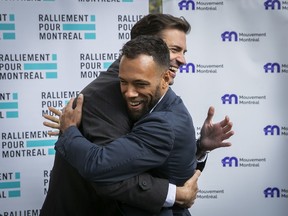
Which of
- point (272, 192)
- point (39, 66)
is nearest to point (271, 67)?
point (272, 192)

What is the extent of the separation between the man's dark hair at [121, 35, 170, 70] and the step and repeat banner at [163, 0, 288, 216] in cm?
165

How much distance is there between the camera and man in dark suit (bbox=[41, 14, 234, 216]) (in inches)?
62.0

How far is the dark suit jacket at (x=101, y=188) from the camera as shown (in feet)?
5.15

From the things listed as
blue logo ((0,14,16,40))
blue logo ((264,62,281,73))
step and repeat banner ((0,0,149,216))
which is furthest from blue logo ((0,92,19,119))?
blue logo ((264,62,281,73))

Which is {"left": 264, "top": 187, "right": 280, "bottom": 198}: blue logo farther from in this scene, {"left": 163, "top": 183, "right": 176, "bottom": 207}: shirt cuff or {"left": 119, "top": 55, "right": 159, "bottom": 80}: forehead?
{"left": 119, "top": 55, "right": 159, "bottom": 80}: forehead

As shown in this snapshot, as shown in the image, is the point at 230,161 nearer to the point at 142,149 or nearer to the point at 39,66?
the point at 39,66

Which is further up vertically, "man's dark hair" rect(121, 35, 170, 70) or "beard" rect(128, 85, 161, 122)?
"man's dark hair" rect(121, 35, 170, 70)

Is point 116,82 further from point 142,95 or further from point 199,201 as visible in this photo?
point 199,201

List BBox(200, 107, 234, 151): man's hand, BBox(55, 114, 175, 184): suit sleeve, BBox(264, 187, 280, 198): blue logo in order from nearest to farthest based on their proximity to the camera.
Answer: BBox(55, 114, 175, 184): suit sleeve
BBox(200, 107, 234, 151): man's hand
BBox(264, 187, 280, 198): blue logo

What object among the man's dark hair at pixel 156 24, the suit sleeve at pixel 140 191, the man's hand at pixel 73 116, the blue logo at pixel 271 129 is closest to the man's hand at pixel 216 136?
the man's dark hair at pixel 156 24

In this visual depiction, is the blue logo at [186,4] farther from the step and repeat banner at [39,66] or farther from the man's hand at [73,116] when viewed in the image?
the man's hand at [73,116]

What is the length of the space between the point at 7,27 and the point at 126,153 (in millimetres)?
1828

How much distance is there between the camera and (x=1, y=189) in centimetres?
305

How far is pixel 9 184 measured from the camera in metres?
3.06
